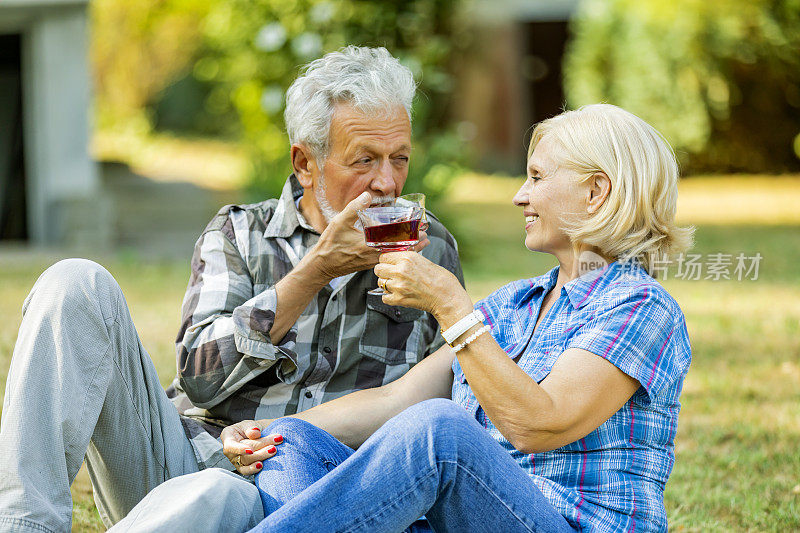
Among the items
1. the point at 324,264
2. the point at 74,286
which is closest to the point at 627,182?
the point at 324,264

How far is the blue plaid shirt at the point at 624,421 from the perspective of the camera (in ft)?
8.34

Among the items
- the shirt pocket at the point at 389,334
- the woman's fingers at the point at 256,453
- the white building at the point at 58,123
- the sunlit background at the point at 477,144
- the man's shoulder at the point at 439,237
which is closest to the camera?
the woman's fingers at the point at 256,453

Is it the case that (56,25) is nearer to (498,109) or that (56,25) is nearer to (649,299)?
(498,109)

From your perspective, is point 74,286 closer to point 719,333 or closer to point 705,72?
point 719,333

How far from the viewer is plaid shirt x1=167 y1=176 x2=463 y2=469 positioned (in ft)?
10.4

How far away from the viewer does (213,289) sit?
3332mm

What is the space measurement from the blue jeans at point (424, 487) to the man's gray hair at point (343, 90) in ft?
4.51

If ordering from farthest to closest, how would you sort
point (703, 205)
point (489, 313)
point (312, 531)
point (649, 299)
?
point (703, 205) < point (489, 313) < point (649, 299) < point (312, 531)

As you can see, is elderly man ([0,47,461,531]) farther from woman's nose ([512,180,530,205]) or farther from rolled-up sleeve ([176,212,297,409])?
woman's nose ([512,180,530,205])

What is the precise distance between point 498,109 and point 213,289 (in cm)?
1597

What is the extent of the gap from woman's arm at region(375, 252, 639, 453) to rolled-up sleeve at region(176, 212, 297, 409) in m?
0.81

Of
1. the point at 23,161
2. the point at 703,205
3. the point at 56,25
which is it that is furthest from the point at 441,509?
the point at 703,205

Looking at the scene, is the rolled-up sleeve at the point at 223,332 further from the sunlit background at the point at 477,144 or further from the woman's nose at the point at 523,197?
the sunlit background at the point at 477,144

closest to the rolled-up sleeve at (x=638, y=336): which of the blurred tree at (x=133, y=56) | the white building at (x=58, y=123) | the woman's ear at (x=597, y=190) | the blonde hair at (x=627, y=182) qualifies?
the blonde hair at (x=627, y=182)
